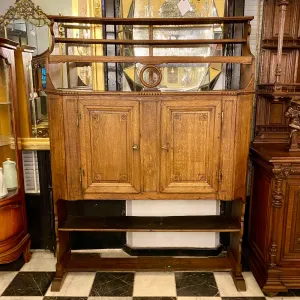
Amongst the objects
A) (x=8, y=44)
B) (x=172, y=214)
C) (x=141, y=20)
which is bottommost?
(x=172, y=214)

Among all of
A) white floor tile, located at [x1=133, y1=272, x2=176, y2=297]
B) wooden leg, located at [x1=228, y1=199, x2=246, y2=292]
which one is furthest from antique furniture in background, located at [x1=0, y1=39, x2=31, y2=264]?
wooden leg, located at [x1=228, y1=199, x2=246, y2=292]

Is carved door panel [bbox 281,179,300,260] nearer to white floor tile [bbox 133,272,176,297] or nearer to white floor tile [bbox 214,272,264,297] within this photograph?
white floor tile [bbox 214,272,264,297]

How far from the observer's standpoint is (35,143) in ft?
8.64

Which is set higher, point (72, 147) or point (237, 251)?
point (72, 147)

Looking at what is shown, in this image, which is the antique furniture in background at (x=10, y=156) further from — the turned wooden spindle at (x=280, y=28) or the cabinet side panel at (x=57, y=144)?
the turned wooden spindle at (x=280, y=28)

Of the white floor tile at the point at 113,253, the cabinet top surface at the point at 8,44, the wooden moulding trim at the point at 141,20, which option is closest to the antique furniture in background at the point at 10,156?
the cabinet top surface at the point at 8,44

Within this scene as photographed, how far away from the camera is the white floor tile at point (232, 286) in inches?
90.4

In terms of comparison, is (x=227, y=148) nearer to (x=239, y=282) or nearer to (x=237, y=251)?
(x=237, y=251)

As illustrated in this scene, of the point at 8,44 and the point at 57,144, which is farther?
the point at 8,44

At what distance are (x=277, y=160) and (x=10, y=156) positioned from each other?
206cm

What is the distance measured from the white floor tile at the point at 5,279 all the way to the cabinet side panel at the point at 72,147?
88 cm

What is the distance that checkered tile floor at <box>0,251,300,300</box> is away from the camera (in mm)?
2275

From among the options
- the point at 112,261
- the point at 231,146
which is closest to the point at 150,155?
the point at 231,146

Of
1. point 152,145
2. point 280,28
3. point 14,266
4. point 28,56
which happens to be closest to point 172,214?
point 152,145
